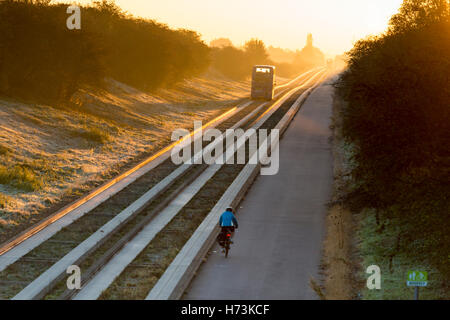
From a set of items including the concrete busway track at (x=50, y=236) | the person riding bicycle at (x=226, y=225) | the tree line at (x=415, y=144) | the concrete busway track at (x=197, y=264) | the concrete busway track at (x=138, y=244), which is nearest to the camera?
the concrete busway track at (x=197, y=264)

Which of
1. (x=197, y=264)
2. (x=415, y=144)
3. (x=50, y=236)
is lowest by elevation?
(x=197, y=264)

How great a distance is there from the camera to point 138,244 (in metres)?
20.6

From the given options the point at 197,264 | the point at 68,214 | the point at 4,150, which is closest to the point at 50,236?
the point at 68,214

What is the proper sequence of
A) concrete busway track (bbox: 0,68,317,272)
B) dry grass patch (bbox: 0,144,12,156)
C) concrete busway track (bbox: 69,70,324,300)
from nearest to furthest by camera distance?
concrete busway track (bbox: 69,70,324,300) → concrete busway track (bbox: 0,68,317,272) → dry grass patch (bbox: 0,144,12,156)

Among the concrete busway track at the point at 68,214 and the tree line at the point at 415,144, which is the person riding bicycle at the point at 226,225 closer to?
the tree line at the point at 415,144

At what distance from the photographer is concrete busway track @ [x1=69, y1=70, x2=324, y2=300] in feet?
54.2

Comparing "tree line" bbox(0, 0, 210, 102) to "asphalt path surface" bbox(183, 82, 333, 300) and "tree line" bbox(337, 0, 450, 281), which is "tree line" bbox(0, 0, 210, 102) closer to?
"asphalt path surface" bbox(183, 82, 333, 300)

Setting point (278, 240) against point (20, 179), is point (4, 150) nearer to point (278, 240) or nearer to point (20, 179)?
point (20, 179)

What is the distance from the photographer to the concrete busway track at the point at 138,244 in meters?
16.5

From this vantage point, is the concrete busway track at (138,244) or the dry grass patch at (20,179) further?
the dry grass patch at (20,179)

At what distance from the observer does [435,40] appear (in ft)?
64.8

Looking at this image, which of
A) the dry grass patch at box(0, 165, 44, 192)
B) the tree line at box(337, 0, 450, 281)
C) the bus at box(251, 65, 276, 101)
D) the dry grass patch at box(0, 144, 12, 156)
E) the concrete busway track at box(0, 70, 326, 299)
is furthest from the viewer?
the bus at box(251, 65, 276, 101)

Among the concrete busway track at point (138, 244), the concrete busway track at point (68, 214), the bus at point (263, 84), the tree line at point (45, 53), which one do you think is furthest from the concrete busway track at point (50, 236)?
the bus at point (263, 84)

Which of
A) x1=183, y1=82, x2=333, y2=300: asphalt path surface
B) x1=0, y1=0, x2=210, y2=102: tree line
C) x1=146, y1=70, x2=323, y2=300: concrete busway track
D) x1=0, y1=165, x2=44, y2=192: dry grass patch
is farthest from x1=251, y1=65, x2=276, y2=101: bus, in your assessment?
x1=0, y1=165, x2=44, y2=192: dry grass patch
